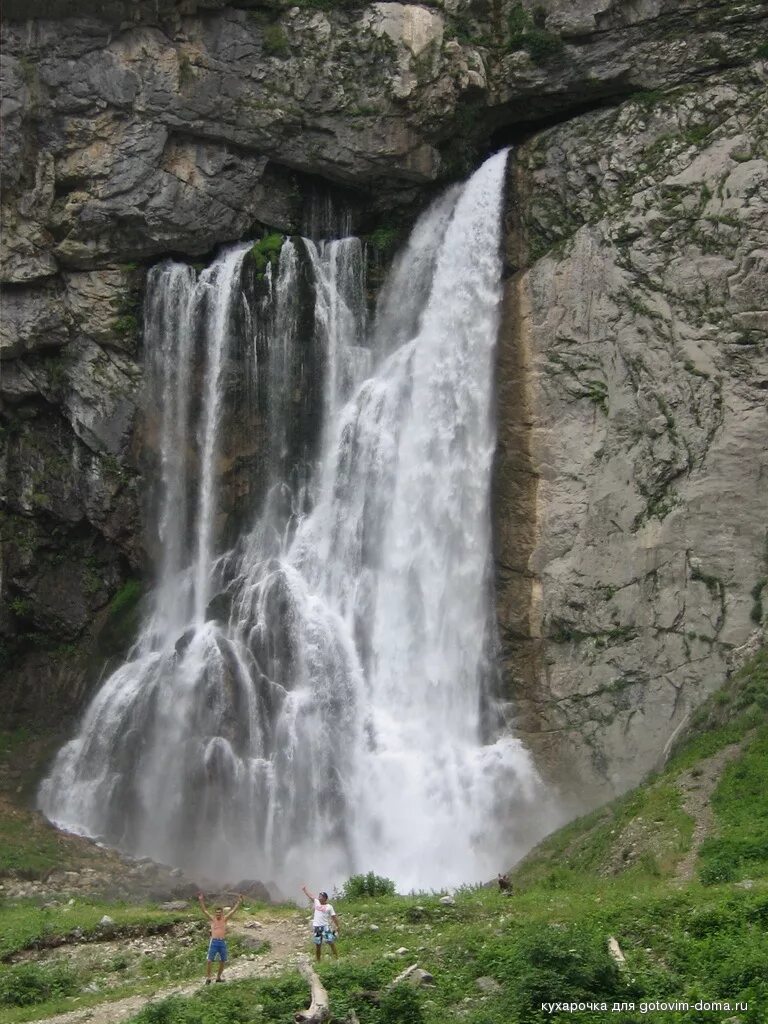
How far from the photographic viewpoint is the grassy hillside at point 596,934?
14.8 metres

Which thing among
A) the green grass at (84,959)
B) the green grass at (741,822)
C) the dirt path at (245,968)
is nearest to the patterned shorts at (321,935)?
the dirt path at (245,968)

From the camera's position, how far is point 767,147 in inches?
1303

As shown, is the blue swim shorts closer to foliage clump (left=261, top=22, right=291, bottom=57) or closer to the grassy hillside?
the grassy hillside

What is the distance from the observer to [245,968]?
19.1 meters

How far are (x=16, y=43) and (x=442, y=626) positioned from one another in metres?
21.1

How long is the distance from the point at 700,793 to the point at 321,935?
30.8 feet

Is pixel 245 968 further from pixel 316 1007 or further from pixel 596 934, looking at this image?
pixel 596 934

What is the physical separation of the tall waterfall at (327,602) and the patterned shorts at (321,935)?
1137 centimetres

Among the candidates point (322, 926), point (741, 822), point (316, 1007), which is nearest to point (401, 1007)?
point (316, 1007)

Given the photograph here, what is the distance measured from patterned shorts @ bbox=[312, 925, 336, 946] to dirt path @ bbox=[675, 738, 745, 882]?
6465 millimetres

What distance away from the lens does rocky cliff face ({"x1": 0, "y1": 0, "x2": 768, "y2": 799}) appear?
31.8 m

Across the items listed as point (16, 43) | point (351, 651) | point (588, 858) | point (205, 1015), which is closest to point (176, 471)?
point (351, 651)

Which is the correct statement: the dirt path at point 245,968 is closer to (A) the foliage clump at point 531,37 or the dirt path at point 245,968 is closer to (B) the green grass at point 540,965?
(B) the green grass at point 540,965

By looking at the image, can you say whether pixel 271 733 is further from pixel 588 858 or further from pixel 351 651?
pixel 588 858
